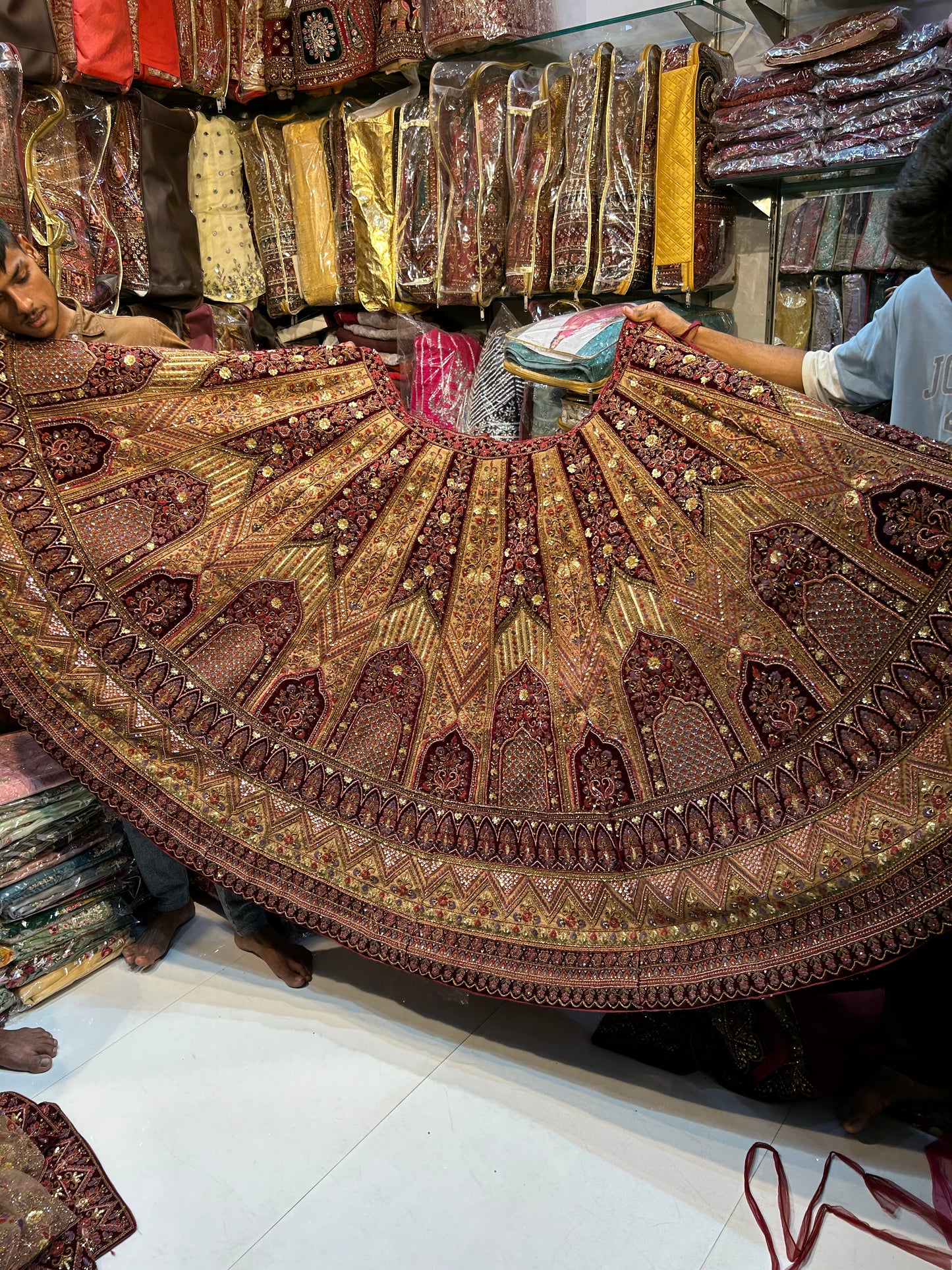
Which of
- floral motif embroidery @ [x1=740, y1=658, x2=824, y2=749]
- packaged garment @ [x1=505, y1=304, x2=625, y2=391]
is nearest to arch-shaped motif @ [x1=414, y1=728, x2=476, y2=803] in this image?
floral motif embroidery @ [x1=740, y1=658, x2=824, y2=749]

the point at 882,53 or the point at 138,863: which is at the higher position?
the point at 882,53

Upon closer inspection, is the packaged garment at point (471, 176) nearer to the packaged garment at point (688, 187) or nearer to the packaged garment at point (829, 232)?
the packaged garment at point (688, 187)

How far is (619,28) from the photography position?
2422 millimetres

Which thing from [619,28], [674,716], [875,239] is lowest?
[674,716]

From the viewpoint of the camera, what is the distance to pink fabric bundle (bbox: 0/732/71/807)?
74.7 inches

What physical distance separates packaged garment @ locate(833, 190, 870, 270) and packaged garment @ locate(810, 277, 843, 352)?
2.0 inches

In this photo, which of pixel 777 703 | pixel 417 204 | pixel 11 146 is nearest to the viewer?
pixel 777 703

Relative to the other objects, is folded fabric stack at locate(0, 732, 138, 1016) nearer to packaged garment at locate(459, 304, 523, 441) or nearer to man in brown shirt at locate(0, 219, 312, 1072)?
man in brown shirt at locate(0, 219, 312, 1072)

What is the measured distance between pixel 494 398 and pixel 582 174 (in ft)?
1.94

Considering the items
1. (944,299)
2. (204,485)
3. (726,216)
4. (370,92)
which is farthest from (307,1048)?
(370,92)

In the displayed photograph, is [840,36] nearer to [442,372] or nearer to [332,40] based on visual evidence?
[442,372]

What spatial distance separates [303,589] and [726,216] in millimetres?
1466

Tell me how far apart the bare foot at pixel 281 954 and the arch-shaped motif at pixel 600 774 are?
82cm

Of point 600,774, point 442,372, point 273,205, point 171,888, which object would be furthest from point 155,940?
point 273,205
